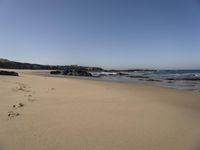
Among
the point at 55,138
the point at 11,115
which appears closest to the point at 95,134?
the point at 55,138

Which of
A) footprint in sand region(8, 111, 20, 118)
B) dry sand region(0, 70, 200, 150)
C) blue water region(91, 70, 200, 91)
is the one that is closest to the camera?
dry sand region(0, 70, 200, 150)

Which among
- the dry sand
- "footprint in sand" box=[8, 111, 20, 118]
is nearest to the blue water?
the dry sand

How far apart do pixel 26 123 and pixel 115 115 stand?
84.2 inches

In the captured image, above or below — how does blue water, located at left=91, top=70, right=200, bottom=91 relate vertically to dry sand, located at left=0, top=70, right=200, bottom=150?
below

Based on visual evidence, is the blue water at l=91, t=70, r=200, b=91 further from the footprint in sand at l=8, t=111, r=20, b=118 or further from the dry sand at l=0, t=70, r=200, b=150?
the footprint in sand at l=8, t=111, r=20, b=118

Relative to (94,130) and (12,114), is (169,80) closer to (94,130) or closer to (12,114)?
(94,130)

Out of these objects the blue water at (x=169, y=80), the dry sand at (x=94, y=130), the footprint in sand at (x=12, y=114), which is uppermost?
the footprint in sand at (x=12, y=114)

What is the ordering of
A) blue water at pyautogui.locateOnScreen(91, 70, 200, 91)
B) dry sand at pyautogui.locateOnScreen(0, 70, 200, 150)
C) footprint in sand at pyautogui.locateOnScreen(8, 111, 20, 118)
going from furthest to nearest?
blue water at pyautogui.locateOnScreen(91, 70, 200, 91) → footprint in sand at pyautogui.locateOnScreen(8, 111, 20, 118) → dry sand at pyautogui.locateOnScreen(0, 70, 200, 150)

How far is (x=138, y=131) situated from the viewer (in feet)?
11.9

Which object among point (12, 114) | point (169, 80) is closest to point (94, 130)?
point (12, 114)

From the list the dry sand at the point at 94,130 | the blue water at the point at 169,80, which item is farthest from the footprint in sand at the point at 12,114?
the blue water at the point at 169,80

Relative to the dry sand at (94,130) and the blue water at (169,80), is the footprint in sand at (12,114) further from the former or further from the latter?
the blue water at (169,80)

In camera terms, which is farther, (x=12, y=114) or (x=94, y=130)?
(x=12, y=114)

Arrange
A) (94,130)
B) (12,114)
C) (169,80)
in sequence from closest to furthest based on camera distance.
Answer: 1. (94,130)
2. (12,114)
3. (169,80)
